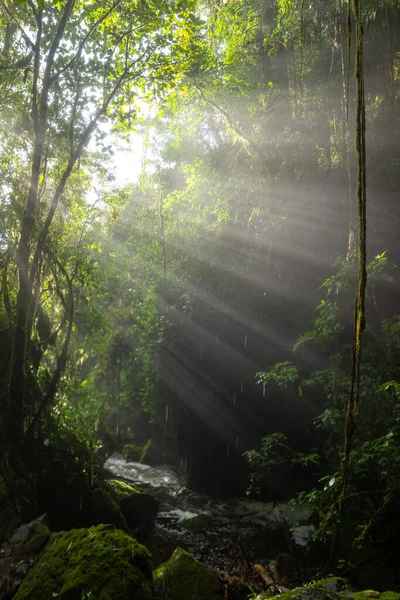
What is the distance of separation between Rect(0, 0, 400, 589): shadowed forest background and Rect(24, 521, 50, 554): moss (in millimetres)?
881

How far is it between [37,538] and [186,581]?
2.08 m

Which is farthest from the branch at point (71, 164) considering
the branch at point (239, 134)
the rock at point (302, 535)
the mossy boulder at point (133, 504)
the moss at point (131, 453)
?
the moss at point (131, 453)

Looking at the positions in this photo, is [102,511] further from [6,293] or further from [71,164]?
[71,164]

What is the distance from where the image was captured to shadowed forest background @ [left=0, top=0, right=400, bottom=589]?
6375 millimetres

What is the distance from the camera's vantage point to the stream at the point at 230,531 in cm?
625

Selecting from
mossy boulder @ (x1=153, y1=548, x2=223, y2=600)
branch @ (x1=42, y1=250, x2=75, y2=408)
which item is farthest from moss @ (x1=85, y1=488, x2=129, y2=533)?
mossy boulder @ (x1=153, y1=548, x2=223, y2=600)

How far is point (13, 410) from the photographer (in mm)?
6117

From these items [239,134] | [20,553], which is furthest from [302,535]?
[239,134]

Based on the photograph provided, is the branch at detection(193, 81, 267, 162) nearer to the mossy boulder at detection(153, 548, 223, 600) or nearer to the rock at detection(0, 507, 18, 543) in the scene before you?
the mossy boulder at detection(153, 548, 223, 600)

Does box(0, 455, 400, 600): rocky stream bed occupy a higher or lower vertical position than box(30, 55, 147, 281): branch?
lower

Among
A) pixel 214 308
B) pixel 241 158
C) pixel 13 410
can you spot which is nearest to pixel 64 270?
pixel 13 410

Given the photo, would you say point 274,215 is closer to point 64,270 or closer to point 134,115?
point 134,115

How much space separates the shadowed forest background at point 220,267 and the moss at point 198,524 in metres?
1.70

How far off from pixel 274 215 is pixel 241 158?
10.2ft
